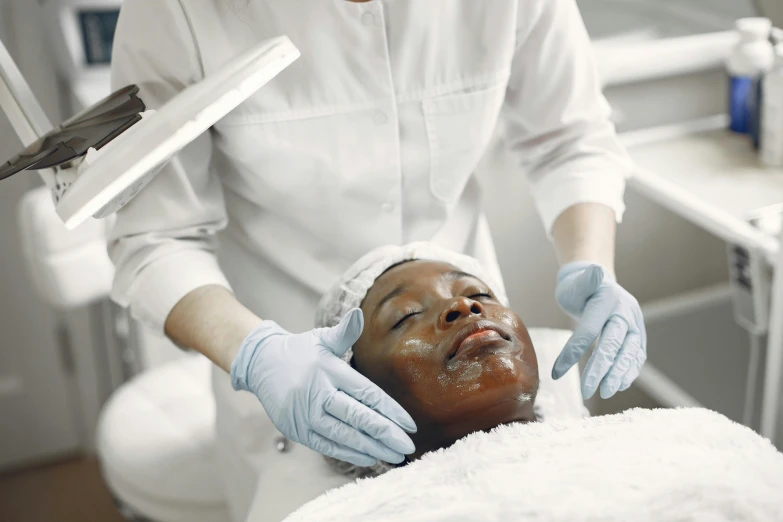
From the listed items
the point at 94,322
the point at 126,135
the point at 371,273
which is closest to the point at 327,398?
the point at 371,273

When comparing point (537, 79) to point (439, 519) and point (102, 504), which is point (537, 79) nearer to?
point (439, 519)

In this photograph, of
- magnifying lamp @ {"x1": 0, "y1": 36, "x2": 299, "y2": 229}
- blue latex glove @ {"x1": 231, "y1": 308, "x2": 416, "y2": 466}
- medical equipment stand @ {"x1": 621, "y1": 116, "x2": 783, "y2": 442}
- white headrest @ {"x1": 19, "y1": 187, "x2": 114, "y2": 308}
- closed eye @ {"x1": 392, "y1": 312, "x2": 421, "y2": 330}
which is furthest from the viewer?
white headrest @ {"x1": 19, "y1": 187, "x2": 114, "y2": 308}

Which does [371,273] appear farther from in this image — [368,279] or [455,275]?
[455,275]

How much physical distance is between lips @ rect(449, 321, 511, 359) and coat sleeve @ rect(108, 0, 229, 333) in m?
0.34

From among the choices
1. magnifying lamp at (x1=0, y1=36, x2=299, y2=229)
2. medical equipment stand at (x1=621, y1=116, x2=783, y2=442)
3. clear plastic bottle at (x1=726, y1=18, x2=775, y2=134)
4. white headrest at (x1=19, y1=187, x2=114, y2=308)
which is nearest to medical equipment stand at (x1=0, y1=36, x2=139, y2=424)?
magnifying lamp at (x1=0, y1=36, x2=299, y2=229)

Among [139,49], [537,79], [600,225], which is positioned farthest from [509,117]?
[139,49]

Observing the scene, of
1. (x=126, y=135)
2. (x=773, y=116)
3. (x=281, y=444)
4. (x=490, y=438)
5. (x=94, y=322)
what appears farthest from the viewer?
(x=94, y=322)

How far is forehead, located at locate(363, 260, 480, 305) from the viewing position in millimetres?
1103

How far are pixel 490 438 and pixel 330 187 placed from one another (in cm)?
43

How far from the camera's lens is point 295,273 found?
1227 mm

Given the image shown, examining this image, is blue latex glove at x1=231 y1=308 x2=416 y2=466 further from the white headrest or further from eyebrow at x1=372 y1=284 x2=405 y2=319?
the white headrest

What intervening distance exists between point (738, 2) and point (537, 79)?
115 centimetres

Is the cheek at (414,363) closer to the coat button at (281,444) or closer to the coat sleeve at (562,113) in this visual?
the coat button at (281,444)

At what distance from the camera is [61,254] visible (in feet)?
5.20
